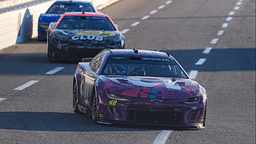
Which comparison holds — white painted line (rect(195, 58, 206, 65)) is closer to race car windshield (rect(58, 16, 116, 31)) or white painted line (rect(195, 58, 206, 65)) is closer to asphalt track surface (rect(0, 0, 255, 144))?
asphalt track surface (rect(0, 0, 255, 144))

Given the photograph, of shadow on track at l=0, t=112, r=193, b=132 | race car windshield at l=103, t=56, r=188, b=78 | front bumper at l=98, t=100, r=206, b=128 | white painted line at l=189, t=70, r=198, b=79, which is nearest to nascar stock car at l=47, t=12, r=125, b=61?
white painted line at l=189, t=70, r=198, b=79

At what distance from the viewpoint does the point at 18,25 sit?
23891 millimetres

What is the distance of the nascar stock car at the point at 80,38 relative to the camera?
17688 mm

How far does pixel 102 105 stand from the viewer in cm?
882

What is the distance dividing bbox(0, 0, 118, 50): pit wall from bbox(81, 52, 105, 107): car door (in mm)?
11964

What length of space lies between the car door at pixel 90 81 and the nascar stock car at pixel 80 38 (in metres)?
7.04

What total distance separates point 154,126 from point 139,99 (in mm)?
447

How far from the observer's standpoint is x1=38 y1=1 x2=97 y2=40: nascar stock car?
24188mm

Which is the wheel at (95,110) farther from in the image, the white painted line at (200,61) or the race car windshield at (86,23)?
the white painted line at (200,61)

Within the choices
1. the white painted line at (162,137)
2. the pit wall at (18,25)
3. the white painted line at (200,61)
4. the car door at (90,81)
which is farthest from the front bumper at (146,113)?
the pit wall at (18,25)

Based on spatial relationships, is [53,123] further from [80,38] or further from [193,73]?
[193,73]

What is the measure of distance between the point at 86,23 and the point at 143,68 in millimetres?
8851

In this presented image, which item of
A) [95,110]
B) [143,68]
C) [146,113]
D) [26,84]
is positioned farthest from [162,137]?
[26,84]

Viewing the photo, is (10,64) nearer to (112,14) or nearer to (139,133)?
(139,133)
